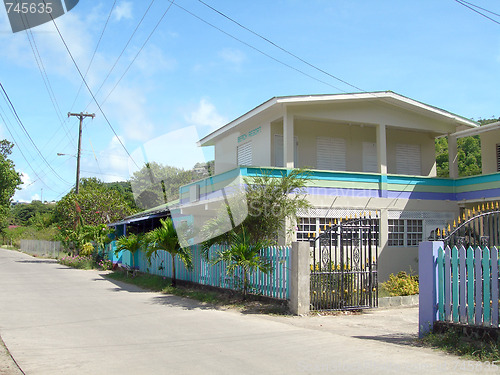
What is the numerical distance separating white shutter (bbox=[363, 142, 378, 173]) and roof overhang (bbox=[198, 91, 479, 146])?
2097mm

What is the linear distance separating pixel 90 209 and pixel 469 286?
99.1 ft

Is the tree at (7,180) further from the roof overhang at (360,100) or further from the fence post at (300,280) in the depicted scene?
the fence post at (300,280)

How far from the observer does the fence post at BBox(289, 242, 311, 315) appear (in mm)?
10711

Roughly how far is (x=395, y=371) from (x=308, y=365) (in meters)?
1.14

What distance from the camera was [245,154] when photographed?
20.7 metres

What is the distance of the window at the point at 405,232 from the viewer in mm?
18281

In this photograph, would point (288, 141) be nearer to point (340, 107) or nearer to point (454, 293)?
point (340, 107)

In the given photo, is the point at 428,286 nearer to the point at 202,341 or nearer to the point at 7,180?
the point at 202,341

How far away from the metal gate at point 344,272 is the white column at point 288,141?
5.14m

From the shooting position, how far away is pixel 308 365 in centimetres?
652

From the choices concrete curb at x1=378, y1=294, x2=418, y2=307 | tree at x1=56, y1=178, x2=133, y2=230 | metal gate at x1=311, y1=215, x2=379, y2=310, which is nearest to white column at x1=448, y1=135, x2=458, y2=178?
concrete curb at x1=378, y1=294, x2=418, y2=307

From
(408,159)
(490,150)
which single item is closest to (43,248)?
(408,159)

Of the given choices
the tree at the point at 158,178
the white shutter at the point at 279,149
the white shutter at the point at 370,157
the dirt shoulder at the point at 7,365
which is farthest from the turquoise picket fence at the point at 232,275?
the tree at the point at 158,178

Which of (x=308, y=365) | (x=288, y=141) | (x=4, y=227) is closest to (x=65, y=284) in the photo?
(x=288, y=141)
